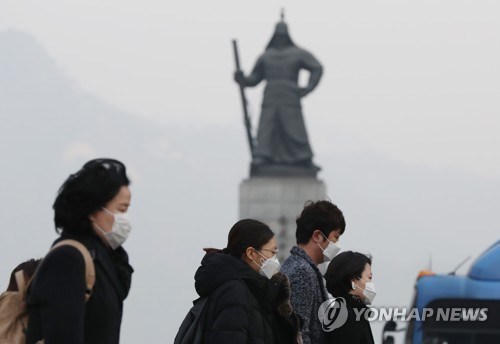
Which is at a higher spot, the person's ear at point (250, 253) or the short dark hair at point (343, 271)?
the person's ear at point (250, 253)

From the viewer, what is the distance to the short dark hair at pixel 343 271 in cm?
454

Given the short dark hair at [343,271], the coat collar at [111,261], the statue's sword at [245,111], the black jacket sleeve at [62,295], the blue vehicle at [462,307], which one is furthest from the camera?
the statue's sword at [245,111]

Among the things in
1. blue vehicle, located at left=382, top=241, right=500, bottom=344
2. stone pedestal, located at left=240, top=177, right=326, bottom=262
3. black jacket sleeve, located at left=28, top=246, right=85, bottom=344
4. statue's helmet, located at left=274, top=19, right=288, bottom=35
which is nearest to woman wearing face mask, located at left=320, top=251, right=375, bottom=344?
blue vehicle, located at left=382, top=241, right=500, bottom=344

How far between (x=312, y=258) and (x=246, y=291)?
0.81 m

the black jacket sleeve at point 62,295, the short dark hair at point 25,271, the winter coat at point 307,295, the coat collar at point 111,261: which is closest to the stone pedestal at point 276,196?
the winter coat at point 307,295

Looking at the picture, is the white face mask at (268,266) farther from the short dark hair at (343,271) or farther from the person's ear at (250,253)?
the short dark hair at (343,271)

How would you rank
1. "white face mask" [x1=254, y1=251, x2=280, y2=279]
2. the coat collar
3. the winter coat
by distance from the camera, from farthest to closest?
the winter coat → "white face mask" [x1=254, y1=251, x2=280, y2=279] → the coat collar

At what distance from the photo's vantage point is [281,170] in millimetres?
19891

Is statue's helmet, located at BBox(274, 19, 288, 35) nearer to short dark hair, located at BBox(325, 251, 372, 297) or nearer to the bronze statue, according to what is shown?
the bronze statue

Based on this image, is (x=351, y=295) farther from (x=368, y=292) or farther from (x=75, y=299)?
(x=75, y=299)

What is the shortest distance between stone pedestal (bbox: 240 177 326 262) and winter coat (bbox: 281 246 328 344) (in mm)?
15081

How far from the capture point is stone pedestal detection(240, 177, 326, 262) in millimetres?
19516

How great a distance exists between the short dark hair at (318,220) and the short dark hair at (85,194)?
1661 millimetres

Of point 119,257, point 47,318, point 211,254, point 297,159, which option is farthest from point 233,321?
point 297,159
